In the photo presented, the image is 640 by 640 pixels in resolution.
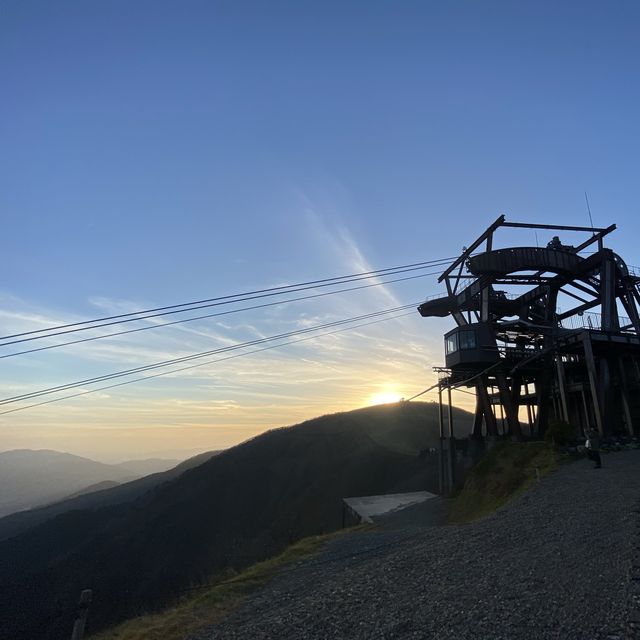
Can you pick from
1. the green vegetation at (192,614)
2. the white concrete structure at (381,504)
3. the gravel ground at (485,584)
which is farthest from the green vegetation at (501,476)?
Answer: the green vegetation at (192,614)

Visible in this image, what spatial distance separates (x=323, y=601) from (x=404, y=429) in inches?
3693

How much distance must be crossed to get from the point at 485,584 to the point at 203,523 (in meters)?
70.1

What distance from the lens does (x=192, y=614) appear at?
1102 cm

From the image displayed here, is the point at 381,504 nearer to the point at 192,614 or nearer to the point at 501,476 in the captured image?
the point at 501,476

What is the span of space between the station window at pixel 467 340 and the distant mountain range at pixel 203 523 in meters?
19.8

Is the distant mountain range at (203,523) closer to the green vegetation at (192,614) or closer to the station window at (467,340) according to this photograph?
the station window at (467,340)

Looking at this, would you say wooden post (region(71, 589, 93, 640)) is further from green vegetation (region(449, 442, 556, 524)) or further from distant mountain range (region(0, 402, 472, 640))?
distant mountain range (region(0, 402, 472, 640))

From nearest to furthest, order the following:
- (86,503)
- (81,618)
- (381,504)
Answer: (81,618) → (381,504) → (86,503)

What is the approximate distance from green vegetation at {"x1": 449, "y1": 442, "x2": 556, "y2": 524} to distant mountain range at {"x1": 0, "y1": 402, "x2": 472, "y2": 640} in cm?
1634

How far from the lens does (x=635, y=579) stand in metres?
7.68

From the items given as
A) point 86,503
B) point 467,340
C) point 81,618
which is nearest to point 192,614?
point 81,618

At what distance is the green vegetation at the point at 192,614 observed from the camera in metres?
10.1

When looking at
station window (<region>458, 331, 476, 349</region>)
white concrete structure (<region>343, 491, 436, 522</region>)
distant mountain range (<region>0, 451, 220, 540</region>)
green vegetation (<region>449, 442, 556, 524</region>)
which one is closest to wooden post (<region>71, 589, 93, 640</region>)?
green vegetation (<region>449, 442, 556, 524</region>)

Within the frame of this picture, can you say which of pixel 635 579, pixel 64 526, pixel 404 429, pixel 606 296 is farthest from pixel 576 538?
pixel 64 526
